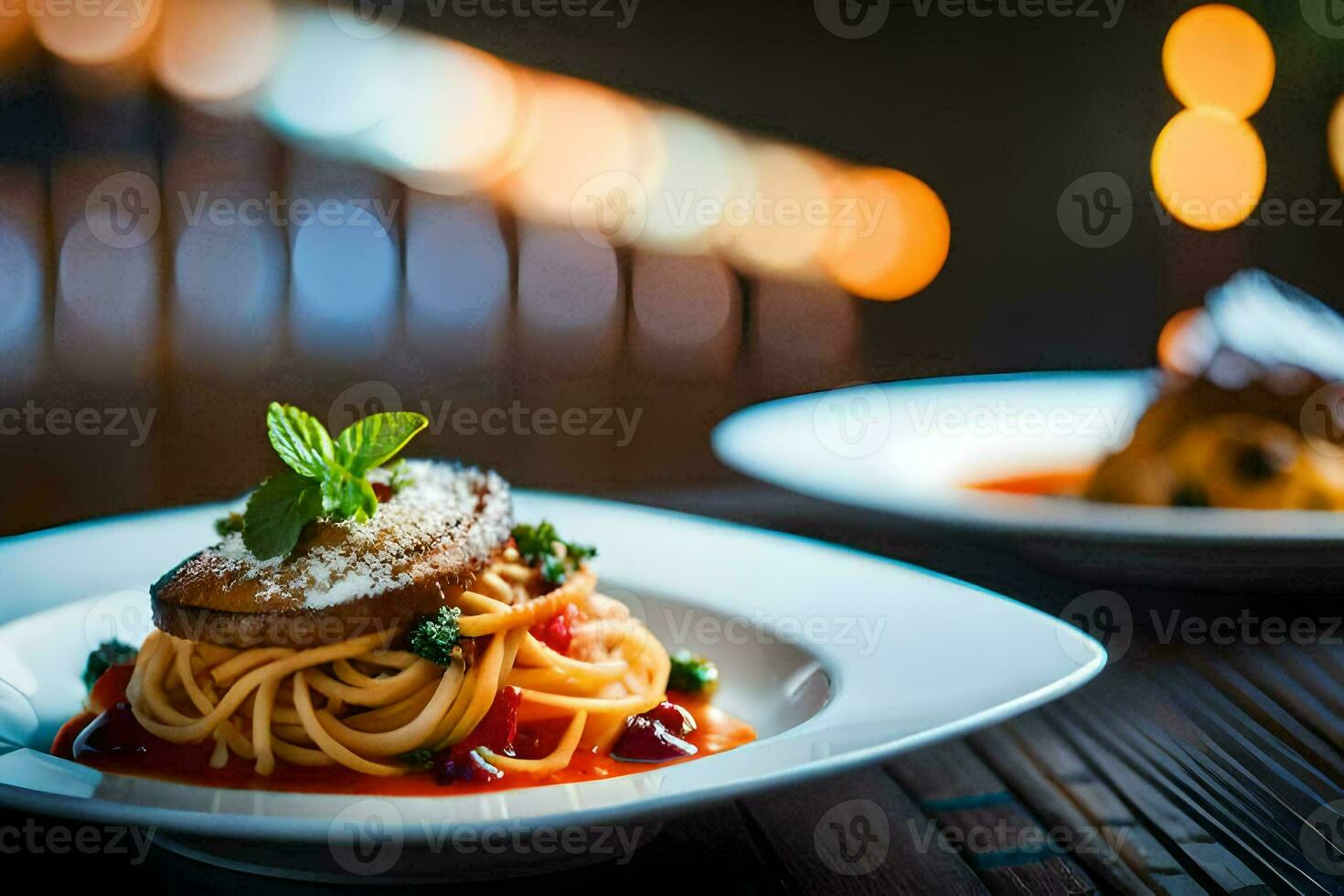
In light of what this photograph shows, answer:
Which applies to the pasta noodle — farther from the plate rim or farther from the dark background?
the dark background

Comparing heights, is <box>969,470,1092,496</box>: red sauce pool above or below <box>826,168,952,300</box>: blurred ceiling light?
below

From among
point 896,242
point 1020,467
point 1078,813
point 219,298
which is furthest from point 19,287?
point 1078,813

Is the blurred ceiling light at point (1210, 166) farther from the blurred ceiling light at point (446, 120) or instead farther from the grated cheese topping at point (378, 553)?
the grated cheese topping at point (378, 553)

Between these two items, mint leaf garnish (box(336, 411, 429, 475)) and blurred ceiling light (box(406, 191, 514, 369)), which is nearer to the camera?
mint leaf garnish (box(336, 411, 429, 475))

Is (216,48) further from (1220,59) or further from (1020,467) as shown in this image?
(1220,59)

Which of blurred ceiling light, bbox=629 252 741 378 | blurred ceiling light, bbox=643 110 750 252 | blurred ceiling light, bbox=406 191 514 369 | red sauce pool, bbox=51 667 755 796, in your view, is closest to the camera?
red sauce pool, bbox=51 667 755 796

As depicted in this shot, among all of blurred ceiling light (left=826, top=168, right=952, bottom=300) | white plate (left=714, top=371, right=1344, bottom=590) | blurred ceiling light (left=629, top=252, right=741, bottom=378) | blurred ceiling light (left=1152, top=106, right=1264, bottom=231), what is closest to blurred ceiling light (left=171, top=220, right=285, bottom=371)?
blurred ceiling light (left=629, top=252, right=741, bottom=378)

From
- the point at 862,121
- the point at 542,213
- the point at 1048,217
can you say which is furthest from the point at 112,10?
the point at 1048,217
